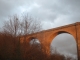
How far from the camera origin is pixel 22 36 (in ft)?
46.3

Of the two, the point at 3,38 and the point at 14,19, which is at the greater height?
the point at 14,19

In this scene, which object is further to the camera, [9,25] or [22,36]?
[9,25]

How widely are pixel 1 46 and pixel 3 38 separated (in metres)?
1.31

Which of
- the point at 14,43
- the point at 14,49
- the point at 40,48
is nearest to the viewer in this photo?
the point at 14,49

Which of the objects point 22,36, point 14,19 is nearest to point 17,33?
point 22,36

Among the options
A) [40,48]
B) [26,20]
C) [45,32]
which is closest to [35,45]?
[40,48]

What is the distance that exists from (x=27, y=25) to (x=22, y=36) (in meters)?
1.02

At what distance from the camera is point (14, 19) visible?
15.6 metres

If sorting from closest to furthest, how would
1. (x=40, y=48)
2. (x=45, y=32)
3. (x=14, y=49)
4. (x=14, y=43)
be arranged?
(x=14, y=49) → (x=14, y=43) → (x=40, y=48) → (x=45, y=32)

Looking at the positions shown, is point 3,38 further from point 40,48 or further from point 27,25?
point 40,48

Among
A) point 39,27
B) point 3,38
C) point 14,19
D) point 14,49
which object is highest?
point 14,19

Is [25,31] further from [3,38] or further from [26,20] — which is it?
[3,38]

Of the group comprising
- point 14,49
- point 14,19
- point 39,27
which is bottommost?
point 14,49

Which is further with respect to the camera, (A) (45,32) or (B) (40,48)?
(A) (45,32)
